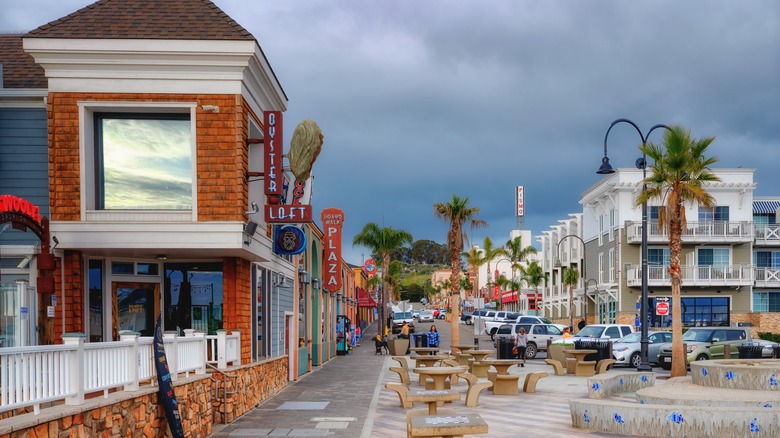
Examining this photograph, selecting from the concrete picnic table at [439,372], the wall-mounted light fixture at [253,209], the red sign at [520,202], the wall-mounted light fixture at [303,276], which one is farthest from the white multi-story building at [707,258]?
the red sign at [520,202]

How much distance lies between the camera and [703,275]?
54.1 m

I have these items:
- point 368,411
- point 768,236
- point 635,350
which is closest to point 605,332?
point 635,350

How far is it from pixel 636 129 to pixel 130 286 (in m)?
15.6

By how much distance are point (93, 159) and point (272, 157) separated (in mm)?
3687

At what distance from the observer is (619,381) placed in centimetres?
1900

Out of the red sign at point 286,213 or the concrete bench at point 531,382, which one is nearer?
the red sign at point 286,213

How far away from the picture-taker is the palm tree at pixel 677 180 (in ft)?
77.4

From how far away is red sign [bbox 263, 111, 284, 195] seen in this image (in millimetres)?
17875

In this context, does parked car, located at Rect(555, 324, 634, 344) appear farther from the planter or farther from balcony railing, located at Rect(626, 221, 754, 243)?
balcony railing, located at Rect(626, 221, 754, 243)

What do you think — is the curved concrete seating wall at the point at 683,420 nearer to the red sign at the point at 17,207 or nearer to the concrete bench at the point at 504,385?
the concrete bench at the point at 504,385

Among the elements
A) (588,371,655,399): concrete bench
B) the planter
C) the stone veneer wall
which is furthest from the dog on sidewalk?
the stone veneer wall

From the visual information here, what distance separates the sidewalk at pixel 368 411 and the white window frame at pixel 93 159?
4.46 metres

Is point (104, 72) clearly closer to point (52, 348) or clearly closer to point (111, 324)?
point (111, 324)

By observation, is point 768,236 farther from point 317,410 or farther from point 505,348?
point 317,410
